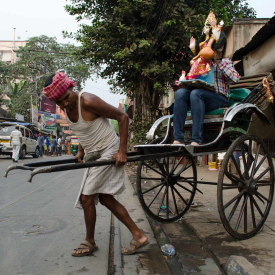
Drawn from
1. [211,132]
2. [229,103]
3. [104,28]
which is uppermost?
[104,28]

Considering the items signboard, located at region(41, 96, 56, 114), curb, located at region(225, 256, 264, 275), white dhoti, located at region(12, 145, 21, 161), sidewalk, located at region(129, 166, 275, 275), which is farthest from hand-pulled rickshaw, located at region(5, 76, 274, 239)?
signboard, located at region(41, 96, 56, 114)

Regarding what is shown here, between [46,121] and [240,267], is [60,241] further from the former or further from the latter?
[46,121]

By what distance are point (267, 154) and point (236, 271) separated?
5.80 feet

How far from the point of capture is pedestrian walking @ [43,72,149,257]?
2.67m

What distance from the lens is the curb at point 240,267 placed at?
218 cm

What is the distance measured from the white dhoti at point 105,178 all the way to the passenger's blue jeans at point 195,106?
38.1 inches

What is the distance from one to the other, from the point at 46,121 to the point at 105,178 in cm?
3737

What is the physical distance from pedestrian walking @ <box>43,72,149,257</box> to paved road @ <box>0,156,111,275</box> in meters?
0.24

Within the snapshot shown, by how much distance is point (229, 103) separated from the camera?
13.2ft

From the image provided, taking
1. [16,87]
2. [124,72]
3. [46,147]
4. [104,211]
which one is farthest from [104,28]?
[16,87]

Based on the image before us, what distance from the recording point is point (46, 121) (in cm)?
3825

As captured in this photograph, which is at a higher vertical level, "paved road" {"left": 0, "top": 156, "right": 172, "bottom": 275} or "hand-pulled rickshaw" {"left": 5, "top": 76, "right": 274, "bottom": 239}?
"hand-pulled rickshaw" {"left": 5, "top": 76, "right": 274, "bottom": 239}

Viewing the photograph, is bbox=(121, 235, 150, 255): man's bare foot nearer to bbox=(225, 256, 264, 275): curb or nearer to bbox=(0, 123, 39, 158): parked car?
bbox=(225, 256, 264, 275): curb

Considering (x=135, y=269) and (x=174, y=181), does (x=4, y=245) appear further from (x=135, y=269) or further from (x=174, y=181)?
(x=174, y=181)
